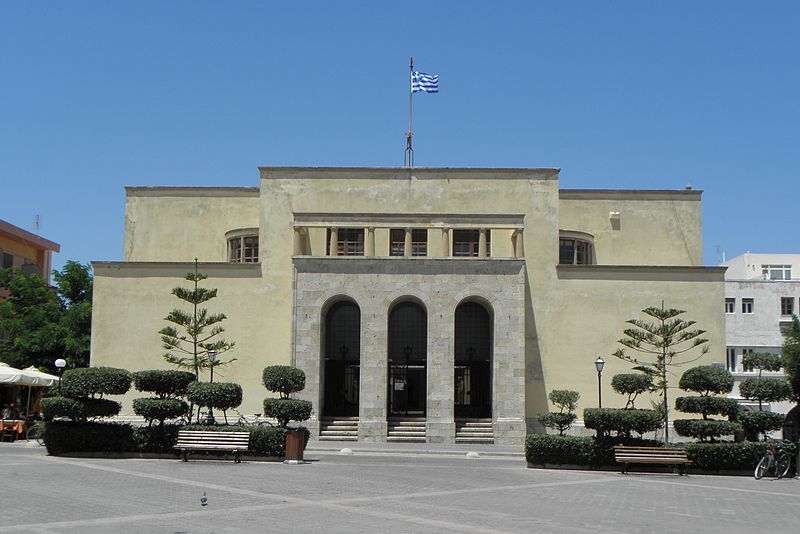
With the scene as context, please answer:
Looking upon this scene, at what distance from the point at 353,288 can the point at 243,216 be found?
313 inches

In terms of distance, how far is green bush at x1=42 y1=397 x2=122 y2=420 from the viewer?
23047mm

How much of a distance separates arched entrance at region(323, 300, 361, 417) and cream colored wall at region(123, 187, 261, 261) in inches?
250

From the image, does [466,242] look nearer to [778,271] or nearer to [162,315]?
[162,315]

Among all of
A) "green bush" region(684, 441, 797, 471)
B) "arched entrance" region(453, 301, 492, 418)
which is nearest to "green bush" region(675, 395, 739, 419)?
"green bush" region(684, 441, 797, 471)

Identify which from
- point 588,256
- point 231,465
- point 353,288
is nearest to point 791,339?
point 588,256

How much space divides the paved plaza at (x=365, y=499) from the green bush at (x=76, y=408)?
1232 millimetres

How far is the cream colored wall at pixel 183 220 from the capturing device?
132 feet

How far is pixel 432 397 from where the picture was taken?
34.4 meters

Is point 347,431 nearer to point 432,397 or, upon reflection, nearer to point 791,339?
point 432,397

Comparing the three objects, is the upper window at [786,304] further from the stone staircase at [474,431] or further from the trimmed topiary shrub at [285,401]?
the trimmed topiary shrub at [285,401]

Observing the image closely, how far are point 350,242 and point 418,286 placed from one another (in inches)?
168

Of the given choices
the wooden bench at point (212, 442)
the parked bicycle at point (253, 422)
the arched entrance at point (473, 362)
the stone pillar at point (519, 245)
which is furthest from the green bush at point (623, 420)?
the arched entrance at point (473, 362)

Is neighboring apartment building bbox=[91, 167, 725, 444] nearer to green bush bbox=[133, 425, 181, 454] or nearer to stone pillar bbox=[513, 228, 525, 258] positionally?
stone pillar bbox=[513, 228, 525, 258]

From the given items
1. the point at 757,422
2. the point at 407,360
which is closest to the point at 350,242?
the point at 407,360
